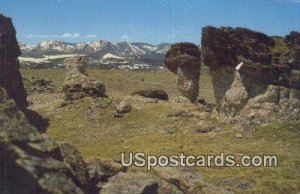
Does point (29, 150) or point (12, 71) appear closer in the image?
point (29, 150)

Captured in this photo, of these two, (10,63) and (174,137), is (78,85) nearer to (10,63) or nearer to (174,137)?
(10,63)

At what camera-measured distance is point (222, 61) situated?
51.7 m

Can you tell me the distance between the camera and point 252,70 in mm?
47375

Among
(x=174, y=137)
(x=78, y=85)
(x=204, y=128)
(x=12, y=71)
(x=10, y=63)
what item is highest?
(x=10, y=63)

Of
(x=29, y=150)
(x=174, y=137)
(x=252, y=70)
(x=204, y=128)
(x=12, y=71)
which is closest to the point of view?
(x=29, y=150)

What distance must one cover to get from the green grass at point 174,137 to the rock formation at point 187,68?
6277 mm

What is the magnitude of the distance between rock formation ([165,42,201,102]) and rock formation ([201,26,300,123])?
4374 millimetres

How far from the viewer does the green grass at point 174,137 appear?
31766 millimetres

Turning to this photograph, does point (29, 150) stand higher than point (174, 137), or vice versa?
point (29, 150)

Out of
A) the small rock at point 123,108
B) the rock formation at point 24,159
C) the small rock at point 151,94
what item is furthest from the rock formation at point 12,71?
the rock formation at point 24,159

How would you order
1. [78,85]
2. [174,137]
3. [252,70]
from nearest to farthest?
[174,137] < [252,70] < [78,85]

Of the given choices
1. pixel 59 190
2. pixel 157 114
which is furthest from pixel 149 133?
pixel 59 190

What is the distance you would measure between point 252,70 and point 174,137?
1010cm

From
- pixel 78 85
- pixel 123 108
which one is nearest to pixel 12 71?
pixel 78 85
